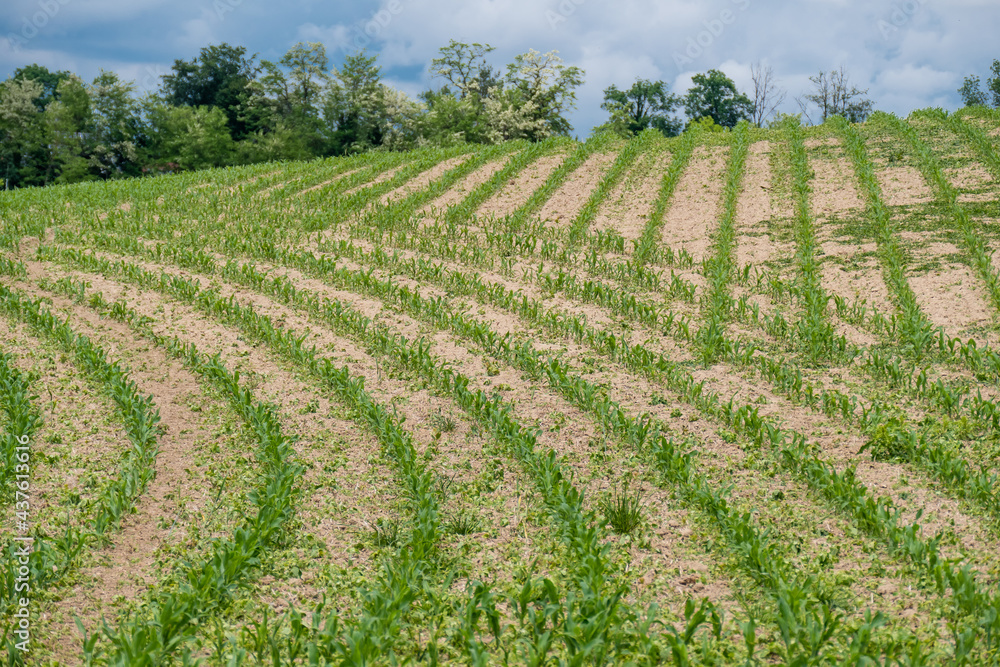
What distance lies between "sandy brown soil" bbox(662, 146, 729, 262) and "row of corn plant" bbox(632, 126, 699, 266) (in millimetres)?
149

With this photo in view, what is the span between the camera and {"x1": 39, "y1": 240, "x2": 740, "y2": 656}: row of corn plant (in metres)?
4.84

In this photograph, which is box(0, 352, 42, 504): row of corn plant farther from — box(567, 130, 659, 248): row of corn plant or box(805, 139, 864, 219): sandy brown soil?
box(805, 139, 864, 219): sandy brown soil

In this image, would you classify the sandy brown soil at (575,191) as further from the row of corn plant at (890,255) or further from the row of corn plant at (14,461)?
the row of corn plant at (14,461)

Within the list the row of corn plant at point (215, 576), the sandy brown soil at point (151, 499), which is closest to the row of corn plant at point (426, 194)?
the sandy brown soil at point (151, 499)

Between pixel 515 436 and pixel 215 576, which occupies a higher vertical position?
pixel 515 436

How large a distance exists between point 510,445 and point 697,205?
39.2 feet

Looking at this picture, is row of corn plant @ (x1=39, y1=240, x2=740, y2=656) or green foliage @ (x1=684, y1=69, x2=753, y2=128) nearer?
row of corn plant @ (x1=39, y1=240, x2=740, y2=656)

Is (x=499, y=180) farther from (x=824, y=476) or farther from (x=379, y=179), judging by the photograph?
(x=824, y=476)

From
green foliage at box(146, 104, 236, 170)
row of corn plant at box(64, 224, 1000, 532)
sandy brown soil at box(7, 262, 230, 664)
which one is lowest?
sandy brown soil at box(7, 262, 230, 664)

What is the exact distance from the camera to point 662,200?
1786 cm

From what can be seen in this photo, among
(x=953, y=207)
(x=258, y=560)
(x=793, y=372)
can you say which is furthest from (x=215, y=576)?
(x=953, y=207)

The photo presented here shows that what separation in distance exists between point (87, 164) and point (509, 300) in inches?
2010

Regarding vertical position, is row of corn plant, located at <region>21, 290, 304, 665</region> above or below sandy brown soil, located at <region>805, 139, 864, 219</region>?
below

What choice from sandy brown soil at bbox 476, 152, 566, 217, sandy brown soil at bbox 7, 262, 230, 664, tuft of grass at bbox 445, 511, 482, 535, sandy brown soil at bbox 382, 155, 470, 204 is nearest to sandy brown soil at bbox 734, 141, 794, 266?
sandy brown soil at bbox 476, 152, 566, 217
